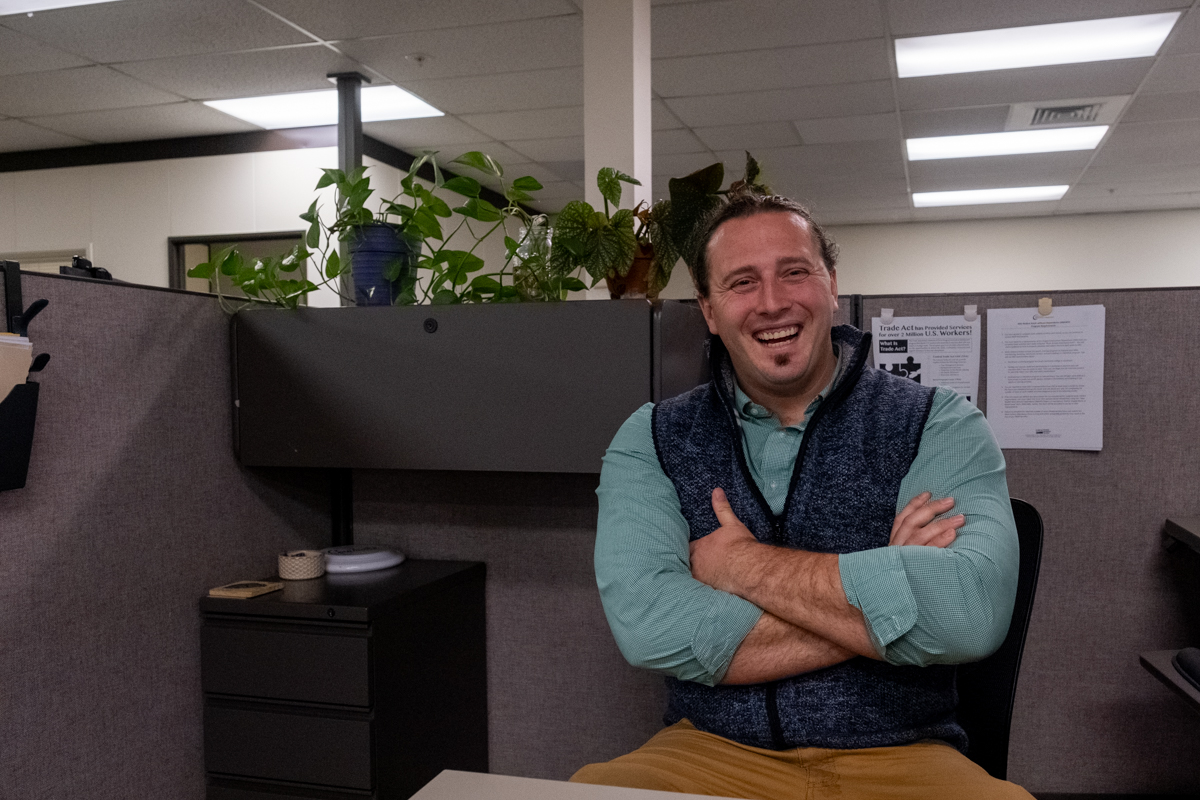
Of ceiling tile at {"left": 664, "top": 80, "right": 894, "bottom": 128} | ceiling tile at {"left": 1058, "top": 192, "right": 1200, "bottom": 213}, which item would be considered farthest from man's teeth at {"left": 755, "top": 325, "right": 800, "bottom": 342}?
ceiling tile at {"left": 1058, "top": 192, "right": 1200, "bottom": 213}

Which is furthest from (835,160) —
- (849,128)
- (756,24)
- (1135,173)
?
(756,24)

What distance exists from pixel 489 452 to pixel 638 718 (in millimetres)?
658

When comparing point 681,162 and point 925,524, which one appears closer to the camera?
point 925,524

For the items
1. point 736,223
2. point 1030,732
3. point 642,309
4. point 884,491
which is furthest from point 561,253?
point 1030,732

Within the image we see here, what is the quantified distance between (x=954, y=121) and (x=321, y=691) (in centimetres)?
452

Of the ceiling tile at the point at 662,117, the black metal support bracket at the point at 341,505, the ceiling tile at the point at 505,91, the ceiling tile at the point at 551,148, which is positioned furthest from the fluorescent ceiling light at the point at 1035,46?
the black metal support bracket at the point at 341,505

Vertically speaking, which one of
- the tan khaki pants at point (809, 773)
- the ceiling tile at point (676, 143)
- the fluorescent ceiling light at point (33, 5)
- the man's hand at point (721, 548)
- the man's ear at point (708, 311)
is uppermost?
the fluorescent ceiling light at point (33, 5)

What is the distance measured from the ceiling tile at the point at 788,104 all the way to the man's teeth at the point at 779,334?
3.33 metres

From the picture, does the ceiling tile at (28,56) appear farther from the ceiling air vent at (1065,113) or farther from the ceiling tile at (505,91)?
the ceiling air vent at (1065,113)

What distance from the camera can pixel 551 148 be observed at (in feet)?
18.2

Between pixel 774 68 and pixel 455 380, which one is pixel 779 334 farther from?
pixel 774 68

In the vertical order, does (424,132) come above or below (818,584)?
above

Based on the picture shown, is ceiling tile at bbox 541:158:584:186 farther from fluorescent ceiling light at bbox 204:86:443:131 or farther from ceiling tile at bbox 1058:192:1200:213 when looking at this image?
ceiling tile at bbox 1058:192:1200:213

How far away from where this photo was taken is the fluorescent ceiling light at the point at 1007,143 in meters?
5.16
